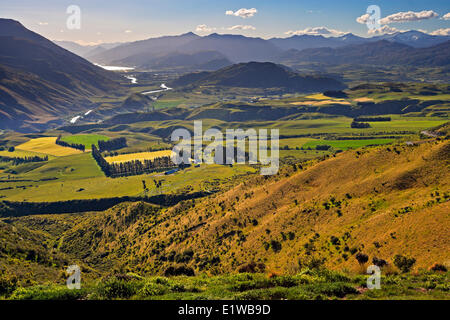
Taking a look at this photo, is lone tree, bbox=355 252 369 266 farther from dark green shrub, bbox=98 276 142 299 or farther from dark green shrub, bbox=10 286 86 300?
dark green shrub, bbox=10 286 86 300

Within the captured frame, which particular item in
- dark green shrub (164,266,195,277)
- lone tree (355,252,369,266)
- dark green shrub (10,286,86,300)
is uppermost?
dark green shrub (10,286,86,300)

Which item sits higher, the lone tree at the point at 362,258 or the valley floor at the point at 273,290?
the valley floor at the point at 273,290

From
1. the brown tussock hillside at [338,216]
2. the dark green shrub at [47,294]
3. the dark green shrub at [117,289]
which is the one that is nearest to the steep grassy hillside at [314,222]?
the brown tussock hillside at [338,216]

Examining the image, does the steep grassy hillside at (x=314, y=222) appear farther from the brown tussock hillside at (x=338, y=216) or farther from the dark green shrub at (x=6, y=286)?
the dark green shrub at (x=6, y=286)

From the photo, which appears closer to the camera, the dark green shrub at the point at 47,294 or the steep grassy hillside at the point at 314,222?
the dark green shrub at the point at 47,294

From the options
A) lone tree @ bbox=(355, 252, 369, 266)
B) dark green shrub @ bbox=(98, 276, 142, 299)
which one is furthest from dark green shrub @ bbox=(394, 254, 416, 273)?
dark green shrub @ bbox=(98, 276, 142, 299)

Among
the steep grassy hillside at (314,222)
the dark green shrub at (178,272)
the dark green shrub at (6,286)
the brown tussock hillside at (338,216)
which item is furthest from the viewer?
the steep grassy hillside at (314,222)

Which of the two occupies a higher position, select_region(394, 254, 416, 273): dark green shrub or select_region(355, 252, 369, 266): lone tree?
select_region(394, 254, 416, 273): dark green shrub

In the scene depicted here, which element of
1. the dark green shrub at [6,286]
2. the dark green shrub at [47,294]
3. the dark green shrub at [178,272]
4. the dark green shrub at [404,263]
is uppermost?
the dark green shrub at [47,294]

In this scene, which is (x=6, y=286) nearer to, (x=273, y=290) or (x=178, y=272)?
(x=178, y=272)
